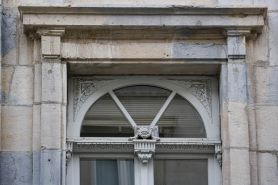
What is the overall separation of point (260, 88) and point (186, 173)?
121 centimetres

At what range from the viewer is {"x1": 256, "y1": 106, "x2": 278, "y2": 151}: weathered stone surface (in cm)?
806

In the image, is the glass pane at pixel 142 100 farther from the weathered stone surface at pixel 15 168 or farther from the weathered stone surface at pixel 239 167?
the weathered stone surface at pixel 15 168

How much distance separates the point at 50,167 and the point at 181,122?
1.59 meters

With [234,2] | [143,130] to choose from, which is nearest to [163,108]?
[143,130]

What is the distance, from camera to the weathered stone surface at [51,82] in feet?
26.4

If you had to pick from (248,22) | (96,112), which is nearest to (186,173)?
(96,112)

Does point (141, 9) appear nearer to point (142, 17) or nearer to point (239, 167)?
point (142, 17)

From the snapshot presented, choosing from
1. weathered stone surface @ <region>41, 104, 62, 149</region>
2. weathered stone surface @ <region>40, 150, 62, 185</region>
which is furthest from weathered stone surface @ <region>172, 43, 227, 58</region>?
weathered stone surface @ <region>40, 150, 62, 185</region>

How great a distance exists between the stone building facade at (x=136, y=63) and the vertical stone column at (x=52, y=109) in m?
0.01

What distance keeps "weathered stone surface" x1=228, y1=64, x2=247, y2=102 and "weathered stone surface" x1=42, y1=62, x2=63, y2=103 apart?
70.2 inches

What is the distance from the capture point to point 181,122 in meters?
8.54

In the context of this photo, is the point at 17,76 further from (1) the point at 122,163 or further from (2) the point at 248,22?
(2) the point at 248,22

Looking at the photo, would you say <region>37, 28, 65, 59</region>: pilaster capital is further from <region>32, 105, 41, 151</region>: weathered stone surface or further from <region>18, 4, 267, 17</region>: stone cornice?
<region>32, 105, 41, 151</region>: weathered stone surface

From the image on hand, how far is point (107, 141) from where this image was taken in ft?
27.1
